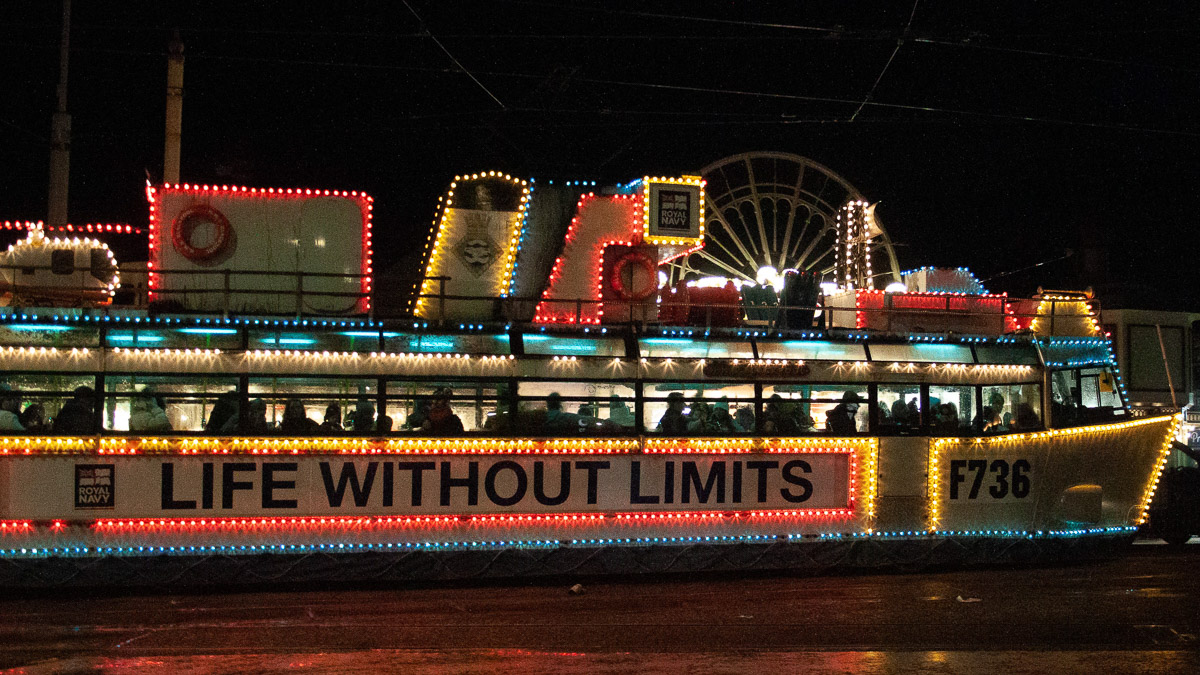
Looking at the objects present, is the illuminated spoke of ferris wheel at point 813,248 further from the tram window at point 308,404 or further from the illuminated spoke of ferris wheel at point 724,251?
the tram window at point 308,404

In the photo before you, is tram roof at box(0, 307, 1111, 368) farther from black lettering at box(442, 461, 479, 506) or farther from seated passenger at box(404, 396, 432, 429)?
black lettering at box(442, 461, 479, 506)

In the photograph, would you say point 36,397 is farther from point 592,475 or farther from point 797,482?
point 797,482

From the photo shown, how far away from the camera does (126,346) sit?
38.8 ft

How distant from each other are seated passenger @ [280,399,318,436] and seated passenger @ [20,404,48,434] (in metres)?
2.54

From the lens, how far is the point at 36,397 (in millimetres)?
11562

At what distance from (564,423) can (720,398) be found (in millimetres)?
2111

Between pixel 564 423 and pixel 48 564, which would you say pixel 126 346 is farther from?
pixel 564 423

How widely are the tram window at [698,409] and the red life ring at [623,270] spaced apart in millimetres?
1653

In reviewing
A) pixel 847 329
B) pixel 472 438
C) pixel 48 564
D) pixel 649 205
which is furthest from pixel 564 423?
pixel 48 564

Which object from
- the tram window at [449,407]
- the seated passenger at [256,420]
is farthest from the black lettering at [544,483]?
the seated passenger at [256,420]

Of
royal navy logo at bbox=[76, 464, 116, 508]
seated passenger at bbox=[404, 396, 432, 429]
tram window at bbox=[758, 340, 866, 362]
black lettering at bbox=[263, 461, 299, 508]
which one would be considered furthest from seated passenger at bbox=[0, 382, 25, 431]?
tram window at bbox=[758, 340, 866, 362]

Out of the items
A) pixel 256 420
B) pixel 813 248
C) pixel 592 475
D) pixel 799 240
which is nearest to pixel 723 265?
pixel 799 240

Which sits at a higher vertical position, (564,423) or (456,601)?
(564,423)

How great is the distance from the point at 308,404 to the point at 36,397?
292 centimetres
